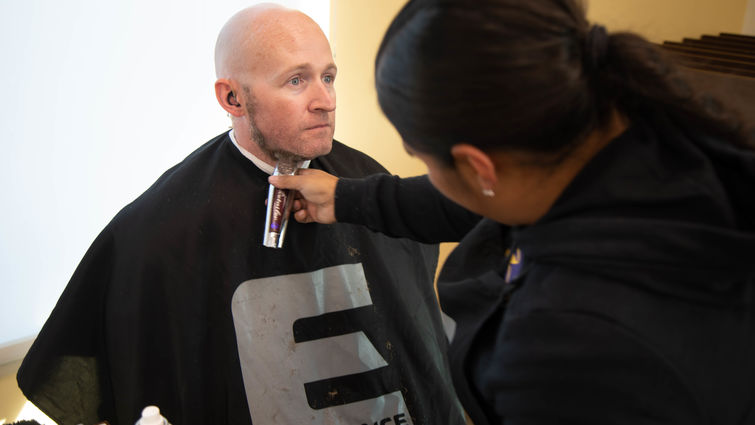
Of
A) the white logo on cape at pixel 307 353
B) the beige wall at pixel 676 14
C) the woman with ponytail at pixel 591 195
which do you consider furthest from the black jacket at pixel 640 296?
the beige wall at pixel 676 14

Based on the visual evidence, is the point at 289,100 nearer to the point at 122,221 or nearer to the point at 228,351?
the point at 122,221

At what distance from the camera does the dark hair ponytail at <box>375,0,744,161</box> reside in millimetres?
605

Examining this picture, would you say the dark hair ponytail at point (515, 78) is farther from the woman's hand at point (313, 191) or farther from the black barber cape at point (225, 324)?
the black barber cape at point (225, 324)

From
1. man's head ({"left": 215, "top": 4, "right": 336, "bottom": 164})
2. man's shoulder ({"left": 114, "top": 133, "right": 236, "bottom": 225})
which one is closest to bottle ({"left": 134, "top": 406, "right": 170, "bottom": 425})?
man's shoulder ({"left": 114, "top": 133, "right": 236, "bottom": 225})

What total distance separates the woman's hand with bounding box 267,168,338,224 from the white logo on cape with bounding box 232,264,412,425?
0.20m

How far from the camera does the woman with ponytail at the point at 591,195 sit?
0.59 metres

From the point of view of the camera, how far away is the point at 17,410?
5.74ft

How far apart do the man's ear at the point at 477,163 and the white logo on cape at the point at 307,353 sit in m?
0.84

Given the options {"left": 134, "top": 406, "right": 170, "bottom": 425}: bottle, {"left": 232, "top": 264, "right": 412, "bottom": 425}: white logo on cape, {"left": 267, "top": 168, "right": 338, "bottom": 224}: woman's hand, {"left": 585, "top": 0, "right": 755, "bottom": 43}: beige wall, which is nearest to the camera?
{"left": 134, "top": 406, "right": 170, "bottom": 425}: bottle

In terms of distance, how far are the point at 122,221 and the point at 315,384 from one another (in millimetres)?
648

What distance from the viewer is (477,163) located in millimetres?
671

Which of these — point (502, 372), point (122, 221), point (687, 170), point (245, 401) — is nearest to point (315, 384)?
point (245, 401)

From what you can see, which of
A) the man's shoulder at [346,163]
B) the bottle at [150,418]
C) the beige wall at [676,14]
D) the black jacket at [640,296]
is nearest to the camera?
the black jacket at [640,296]

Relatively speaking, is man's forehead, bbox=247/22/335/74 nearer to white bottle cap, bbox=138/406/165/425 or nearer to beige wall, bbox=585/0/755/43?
white bottle cap, bbox=138/406/165/425
